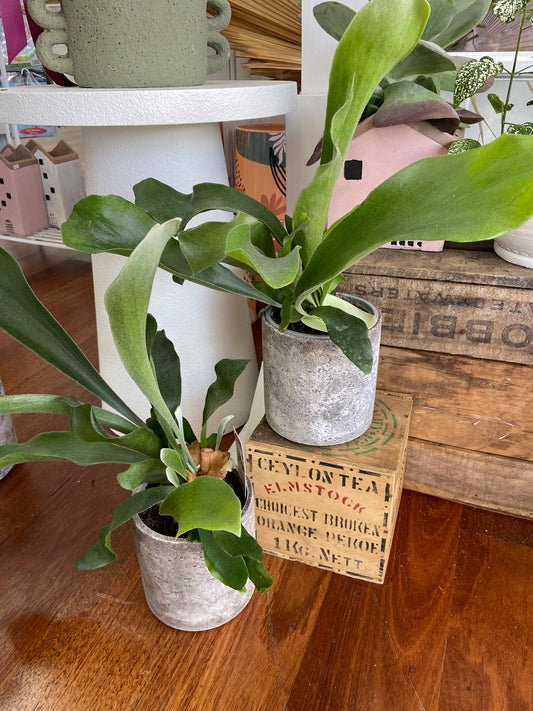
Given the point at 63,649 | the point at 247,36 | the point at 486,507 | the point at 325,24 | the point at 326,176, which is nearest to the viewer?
the point at 326,176

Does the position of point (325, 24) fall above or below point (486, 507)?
above

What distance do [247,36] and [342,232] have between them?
943 mm

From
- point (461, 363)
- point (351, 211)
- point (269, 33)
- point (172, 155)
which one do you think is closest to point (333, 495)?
point (461, 363)

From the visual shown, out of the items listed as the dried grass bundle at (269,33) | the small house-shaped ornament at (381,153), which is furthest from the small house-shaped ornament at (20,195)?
the small house-shaped ornament at (381,153)

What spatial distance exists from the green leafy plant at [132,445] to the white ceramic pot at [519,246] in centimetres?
47

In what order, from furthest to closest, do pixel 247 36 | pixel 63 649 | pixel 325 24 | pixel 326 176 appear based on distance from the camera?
1. pixel 247 36
2. pixel 325 24
3. pixel 63 649
4. pixel 326 176

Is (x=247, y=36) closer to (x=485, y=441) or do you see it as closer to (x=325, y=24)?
(x=325, y=24)

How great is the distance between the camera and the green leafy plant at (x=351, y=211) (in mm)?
434

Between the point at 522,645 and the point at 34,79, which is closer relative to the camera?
the point at 522,645

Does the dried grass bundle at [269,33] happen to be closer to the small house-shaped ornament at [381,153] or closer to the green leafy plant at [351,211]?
the small house-shaped ornament at [381,153]

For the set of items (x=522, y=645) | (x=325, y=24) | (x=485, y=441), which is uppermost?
(x=325, y=24)

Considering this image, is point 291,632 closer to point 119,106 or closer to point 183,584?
point 183,584

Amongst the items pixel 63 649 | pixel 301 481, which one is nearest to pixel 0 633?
pixel 63 649

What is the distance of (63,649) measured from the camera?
2.13 ft
